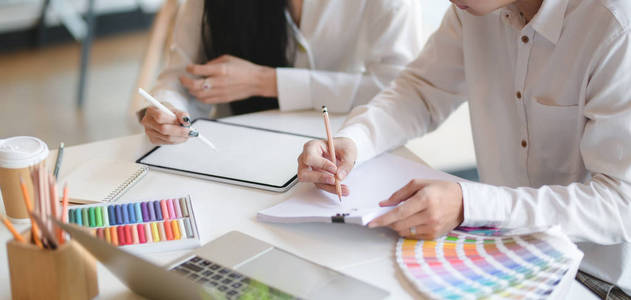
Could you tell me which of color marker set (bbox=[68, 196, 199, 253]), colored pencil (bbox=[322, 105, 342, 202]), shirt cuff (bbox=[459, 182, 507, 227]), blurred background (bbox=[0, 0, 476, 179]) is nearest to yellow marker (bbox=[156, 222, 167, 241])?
color marker set (bbox=[68, 196, 199, 253])

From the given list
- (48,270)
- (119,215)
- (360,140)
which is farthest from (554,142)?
(48,270)

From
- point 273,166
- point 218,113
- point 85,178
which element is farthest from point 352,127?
point 218,113

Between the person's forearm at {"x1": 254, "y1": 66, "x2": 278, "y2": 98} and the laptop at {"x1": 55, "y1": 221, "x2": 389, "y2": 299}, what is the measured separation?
662mm

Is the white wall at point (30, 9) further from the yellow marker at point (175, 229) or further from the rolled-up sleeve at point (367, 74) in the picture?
the yellow marker at point (175, 229)

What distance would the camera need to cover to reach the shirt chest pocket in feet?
3.87

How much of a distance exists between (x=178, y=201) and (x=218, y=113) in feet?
2.63

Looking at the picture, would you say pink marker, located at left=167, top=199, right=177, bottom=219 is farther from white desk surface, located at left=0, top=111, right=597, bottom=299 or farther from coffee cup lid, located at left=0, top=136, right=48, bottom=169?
coffee cup lid, located at left=0, top=136, right=48, bottom=169

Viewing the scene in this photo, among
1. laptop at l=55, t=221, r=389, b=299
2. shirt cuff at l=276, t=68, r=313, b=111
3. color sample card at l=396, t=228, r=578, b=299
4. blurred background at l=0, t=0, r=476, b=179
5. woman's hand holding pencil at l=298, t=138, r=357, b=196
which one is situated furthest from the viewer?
blurred background at l=0, t=0, r=476, b=179

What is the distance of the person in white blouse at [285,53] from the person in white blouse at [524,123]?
0.17 m

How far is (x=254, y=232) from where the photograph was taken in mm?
1013

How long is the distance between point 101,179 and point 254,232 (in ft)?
1.07

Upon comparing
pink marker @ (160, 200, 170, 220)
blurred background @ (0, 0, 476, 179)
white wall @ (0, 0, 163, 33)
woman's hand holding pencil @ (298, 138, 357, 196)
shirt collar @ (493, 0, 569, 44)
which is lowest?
blurred background @ (0, 0, 476, 179)

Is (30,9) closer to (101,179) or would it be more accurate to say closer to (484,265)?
(101,179)

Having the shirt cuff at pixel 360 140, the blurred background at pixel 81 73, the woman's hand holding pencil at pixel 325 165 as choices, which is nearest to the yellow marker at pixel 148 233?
the woman's hand holding pencil at pixel 325 165
